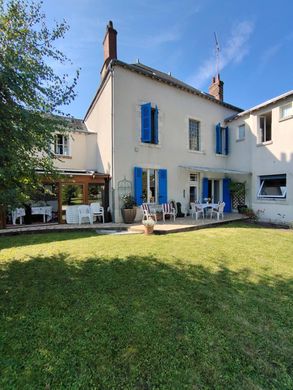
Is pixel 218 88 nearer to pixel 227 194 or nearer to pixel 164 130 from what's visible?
pixel 164 130

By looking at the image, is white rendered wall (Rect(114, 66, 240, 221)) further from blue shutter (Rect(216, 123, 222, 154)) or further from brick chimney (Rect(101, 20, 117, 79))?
brick chimney (Rect(101, 20, 117, 79))

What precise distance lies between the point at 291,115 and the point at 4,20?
12.9 meters

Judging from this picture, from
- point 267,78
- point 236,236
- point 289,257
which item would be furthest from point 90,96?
point 289,257

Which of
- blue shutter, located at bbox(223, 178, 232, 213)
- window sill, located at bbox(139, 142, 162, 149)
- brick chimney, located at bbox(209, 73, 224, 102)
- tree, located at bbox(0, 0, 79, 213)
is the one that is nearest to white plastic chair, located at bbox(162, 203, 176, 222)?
window sill, located at bbox(139, 142, 162, 149)

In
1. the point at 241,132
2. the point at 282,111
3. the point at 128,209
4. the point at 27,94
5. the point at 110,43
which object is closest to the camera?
the point at 27,94

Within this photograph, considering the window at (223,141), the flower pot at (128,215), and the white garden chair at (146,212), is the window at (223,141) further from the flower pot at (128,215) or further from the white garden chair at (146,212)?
the flower pot at (128,215)

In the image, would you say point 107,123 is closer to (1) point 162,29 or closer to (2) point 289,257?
(1) point 162,29

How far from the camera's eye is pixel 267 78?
13.7 m

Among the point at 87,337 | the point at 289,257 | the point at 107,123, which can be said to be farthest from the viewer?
the point at 107,123

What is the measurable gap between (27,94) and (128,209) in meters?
7.60

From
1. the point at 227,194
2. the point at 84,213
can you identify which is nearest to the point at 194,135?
the point at 227,194

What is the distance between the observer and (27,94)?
4.06 metres

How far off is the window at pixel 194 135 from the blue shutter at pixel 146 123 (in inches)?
146

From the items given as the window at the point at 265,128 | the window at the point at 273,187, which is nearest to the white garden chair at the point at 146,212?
the window at the point at 273,187
